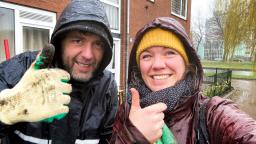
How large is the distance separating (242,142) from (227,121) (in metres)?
0.12

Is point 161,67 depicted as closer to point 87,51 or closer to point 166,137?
point 166,137

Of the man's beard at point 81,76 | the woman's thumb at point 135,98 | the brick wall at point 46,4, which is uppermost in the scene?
the brick wall at point 46,4

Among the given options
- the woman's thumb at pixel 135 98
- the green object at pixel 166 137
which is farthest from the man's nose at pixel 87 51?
the green object at pixel 166 137

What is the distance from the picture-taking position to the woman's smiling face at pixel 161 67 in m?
1.68

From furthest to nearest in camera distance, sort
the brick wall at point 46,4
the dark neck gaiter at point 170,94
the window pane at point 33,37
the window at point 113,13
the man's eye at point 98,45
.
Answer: the window at point 113,13, the window pane at point 33,37, the brick wall at point 46,4, the man's eye at point 98,45, the dark neck gaiter at point 170,94

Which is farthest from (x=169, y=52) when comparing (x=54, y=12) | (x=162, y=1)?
(x=162, y=1)

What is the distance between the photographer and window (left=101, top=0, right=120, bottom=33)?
9672 millimetres

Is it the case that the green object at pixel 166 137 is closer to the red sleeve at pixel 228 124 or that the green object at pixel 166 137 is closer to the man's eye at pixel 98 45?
the red sleeve at pixel 228 124

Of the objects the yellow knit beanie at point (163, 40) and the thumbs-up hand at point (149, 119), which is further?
the yellow knit beanie at point (163, 40)

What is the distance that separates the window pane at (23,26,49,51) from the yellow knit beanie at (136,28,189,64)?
197 inches

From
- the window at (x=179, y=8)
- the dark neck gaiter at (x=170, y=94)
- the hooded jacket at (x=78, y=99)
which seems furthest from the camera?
the window at (x=179, y=8)

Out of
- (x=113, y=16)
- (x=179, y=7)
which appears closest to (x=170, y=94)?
(x=113, y=16)

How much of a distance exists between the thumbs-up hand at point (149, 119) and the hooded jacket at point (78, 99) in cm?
83

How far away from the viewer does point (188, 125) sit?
154 centimetres
